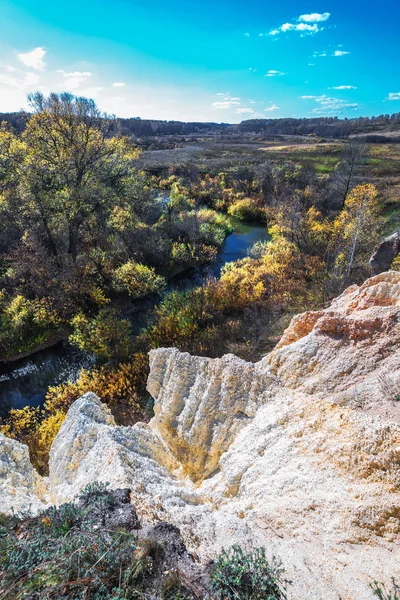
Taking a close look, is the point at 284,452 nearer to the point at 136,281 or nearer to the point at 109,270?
the point at 136,281

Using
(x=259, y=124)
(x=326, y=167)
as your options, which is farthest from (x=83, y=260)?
(x=259, y=124)

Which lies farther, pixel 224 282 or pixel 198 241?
pixel 198 241

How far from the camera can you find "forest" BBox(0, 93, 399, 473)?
1683cm

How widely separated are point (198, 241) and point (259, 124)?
188 meters

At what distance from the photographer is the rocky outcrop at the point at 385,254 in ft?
64.4

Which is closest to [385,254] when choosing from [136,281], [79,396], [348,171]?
[136,281]

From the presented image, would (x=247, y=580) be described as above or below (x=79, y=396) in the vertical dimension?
above

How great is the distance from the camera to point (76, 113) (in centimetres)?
2012

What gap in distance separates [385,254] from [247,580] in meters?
20.3

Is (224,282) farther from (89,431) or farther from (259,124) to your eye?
(259,124)

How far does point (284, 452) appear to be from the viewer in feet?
19.1

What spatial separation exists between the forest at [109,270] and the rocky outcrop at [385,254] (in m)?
1.26

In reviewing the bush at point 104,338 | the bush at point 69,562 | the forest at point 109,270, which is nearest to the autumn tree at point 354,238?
the forest at point 109,270

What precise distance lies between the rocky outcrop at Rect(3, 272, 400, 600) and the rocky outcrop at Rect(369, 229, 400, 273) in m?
11.8
